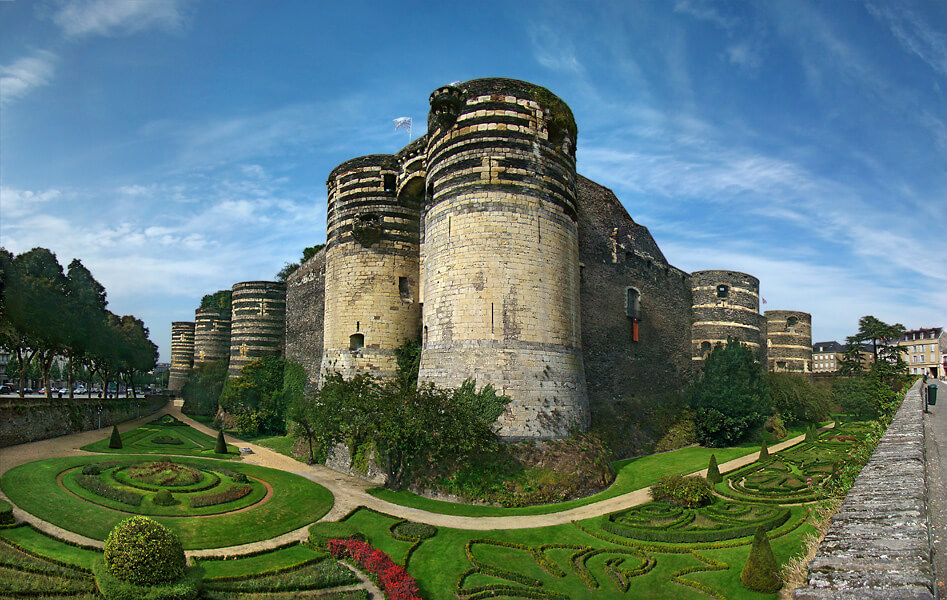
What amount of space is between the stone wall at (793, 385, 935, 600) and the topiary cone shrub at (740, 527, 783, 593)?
11.7 ft

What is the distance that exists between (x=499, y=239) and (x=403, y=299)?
8773mm

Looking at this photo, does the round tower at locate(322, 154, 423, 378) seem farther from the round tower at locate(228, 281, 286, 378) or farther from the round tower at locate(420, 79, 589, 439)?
the round tower at locate(228, 281, 286, 378)

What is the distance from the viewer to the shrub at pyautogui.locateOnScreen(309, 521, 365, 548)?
47.7 feet

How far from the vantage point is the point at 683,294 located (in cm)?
3884

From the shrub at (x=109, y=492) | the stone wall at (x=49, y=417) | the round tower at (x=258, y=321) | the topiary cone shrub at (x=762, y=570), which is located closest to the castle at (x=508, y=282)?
the round tower at (x=258, y=321)

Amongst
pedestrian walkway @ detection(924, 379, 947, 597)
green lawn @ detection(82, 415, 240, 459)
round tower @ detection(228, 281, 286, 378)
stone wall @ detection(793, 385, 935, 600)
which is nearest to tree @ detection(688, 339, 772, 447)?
pedestrian walkway @ detection(924, 379, 947, 597)

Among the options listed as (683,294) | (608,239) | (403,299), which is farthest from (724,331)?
(403,299)

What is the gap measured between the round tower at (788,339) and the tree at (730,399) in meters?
21.9

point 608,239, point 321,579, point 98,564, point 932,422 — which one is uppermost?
point 608,239

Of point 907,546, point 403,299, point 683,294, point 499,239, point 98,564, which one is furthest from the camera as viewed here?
point 683,294

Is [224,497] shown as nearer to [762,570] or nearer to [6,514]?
[6,514]

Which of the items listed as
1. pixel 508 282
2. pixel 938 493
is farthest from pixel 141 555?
pixel 938 493

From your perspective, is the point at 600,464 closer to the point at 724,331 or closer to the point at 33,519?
the point at 33,519

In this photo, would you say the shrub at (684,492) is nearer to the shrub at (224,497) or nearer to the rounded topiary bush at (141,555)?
the shrub at (224,497)
